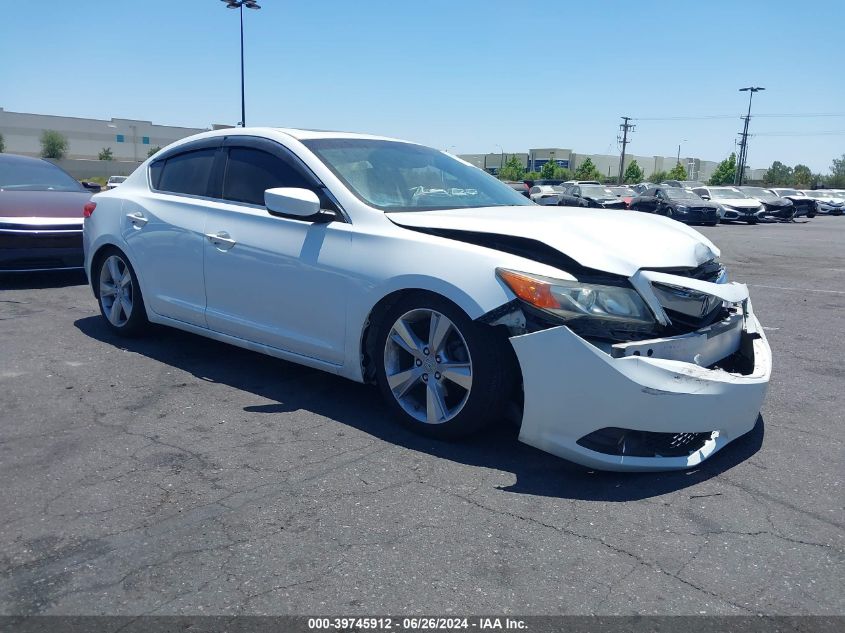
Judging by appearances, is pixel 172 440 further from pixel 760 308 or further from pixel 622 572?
pixel 760 308

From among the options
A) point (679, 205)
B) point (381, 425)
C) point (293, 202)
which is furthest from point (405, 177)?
point (679, 205)

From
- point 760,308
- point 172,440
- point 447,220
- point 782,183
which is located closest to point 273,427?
point 172,440

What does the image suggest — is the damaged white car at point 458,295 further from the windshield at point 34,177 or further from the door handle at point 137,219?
the windshield at point 34,177

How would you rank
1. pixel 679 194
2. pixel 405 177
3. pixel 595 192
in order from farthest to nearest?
pixel 595 192 < pixel 679 194 < pixel 405 177

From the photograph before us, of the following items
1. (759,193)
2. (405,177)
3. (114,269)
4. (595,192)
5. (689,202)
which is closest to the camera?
(405,177)

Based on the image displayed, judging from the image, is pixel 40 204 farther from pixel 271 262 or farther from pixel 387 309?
pixel 387 309

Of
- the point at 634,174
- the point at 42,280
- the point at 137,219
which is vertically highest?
the point at 634,174

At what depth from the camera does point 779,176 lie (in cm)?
9831

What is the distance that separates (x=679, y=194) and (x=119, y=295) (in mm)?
27831

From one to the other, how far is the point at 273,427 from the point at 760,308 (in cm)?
606

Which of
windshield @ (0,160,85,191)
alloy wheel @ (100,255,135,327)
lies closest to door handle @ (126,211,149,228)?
alloy wheel @ (100,255,135,327)

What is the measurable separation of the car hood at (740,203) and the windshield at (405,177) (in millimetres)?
28025

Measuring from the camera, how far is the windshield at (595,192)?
30719mm

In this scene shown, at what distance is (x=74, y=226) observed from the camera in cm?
834
